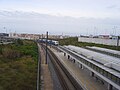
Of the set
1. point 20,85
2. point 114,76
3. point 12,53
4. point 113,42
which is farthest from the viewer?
point 113,42

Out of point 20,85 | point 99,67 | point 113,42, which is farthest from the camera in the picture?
point 113,42

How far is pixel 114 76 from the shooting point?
1720 centimetres

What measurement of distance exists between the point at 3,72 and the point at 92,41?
7169 cm

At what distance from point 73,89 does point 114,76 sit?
191 inches

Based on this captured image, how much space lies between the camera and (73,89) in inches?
793

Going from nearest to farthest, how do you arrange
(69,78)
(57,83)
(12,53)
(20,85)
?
(20,85), (57,83), (69,78), (12,53)

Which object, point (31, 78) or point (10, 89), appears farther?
point (31, 78)

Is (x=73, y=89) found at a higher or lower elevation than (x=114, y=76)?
lower

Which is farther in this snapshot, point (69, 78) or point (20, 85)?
point (69, 78)

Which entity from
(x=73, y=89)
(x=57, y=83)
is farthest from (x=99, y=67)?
(x=57, y=83)

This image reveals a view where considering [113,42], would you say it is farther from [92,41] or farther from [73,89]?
[73,89]

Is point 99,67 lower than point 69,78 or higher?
higher

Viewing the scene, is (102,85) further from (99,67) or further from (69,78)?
(69,78)

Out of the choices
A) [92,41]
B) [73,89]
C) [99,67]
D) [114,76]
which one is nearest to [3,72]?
[73,89]
